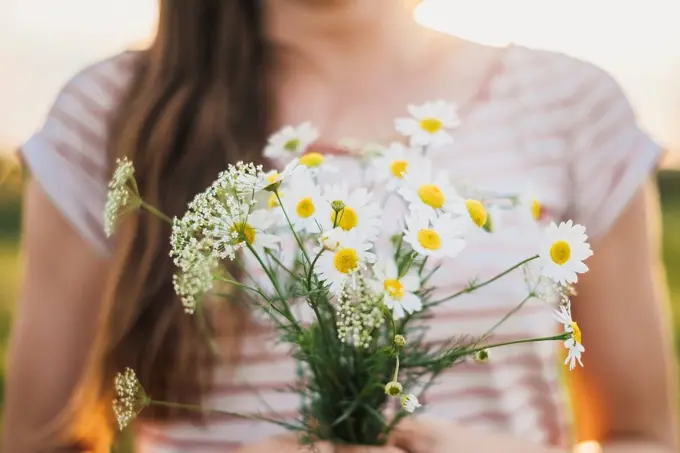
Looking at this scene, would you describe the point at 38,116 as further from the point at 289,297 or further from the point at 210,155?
the point at 289,297

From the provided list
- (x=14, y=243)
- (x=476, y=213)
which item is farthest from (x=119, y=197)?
(x=14, y=243)

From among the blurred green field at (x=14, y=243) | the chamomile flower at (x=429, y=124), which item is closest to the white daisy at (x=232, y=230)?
the chamomile flower at (x=429, y=124)

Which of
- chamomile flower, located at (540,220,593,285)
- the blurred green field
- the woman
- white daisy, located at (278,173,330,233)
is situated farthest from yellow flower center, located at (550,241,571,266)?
the blurred green field

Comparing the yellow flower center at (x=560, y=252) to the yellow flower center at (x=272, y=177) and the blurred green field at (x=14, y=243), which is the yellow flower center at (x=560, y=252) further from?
the blurred green field at (x=14, y=243)

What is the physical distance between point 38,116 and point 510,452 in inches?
25.4

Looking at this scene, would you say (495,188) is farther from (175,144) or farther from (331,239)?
(331,239)

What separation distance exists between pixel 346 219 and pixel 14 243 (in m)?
0.90

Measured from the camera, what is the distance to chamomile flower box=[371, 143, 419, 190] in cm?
36

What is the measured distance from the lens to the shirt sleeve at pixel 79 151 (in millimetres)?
673

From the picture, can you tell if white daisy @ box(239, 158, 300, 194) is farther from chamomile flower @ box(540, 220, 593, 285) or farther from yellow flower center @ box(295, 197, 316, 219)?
chamomile flower @ box(540, 220, 593, 285)

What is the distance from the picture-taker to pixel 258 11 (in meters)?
0.72

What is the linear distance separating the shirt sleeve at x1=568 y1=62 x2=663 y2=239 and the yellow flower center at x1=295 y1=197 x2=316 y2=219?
0.41m

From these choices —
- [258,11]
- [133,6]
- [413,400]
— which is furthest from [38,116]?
[413,400]

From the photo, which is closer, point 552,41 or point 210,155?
point 210,155
